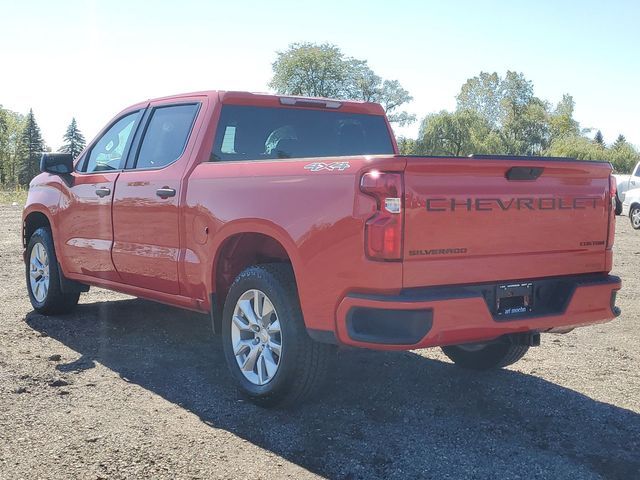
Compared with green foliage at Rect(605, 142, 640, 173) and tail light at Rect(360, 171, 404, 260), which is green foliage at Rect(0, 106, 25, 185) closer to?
green foliage at Rect(605, 142, 640, 173)

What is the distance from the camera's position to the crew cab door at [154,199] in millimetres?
4906

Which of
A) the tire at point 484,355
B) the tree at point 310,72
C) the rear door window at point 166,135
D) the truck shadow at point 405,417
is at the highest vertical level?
the tree at point 310,72

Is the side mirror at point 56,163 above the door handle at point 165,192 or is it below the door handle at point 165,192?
above

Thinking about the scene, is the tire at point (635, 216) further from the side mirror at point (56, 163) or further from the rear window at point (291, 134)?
the side mirror at point (56, 163)

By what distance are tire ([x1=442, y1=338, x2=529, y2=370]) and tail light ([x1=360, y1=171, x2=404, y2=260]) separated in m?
1.64

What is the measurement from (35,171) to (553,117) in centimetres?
7683

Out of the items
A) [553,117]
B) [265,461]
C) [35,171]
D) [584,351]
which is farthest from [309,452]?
[553,117]

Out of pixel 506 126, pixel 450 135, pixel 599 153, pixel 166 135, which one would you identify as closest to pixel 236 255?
pixel 166 135

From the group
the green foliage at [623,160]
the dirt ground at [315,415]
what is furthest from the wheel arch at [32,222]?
the green foliage at [623,160]

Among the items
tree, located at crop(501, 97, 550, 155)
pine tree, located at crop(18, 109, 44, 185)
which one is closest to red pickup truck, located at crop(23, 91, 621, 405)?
pine tree, located at crop(18, 109, 44, 185)

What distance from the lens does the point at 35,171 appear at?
85375 millimetres

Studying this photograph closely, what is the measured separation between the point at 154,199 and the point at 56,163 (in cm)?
160

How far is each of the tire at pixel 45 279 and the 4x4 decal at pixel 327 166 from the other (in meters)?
3.63

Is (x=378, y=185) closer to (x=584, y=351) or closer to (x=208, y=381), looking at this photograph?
(x=208, y=381)
